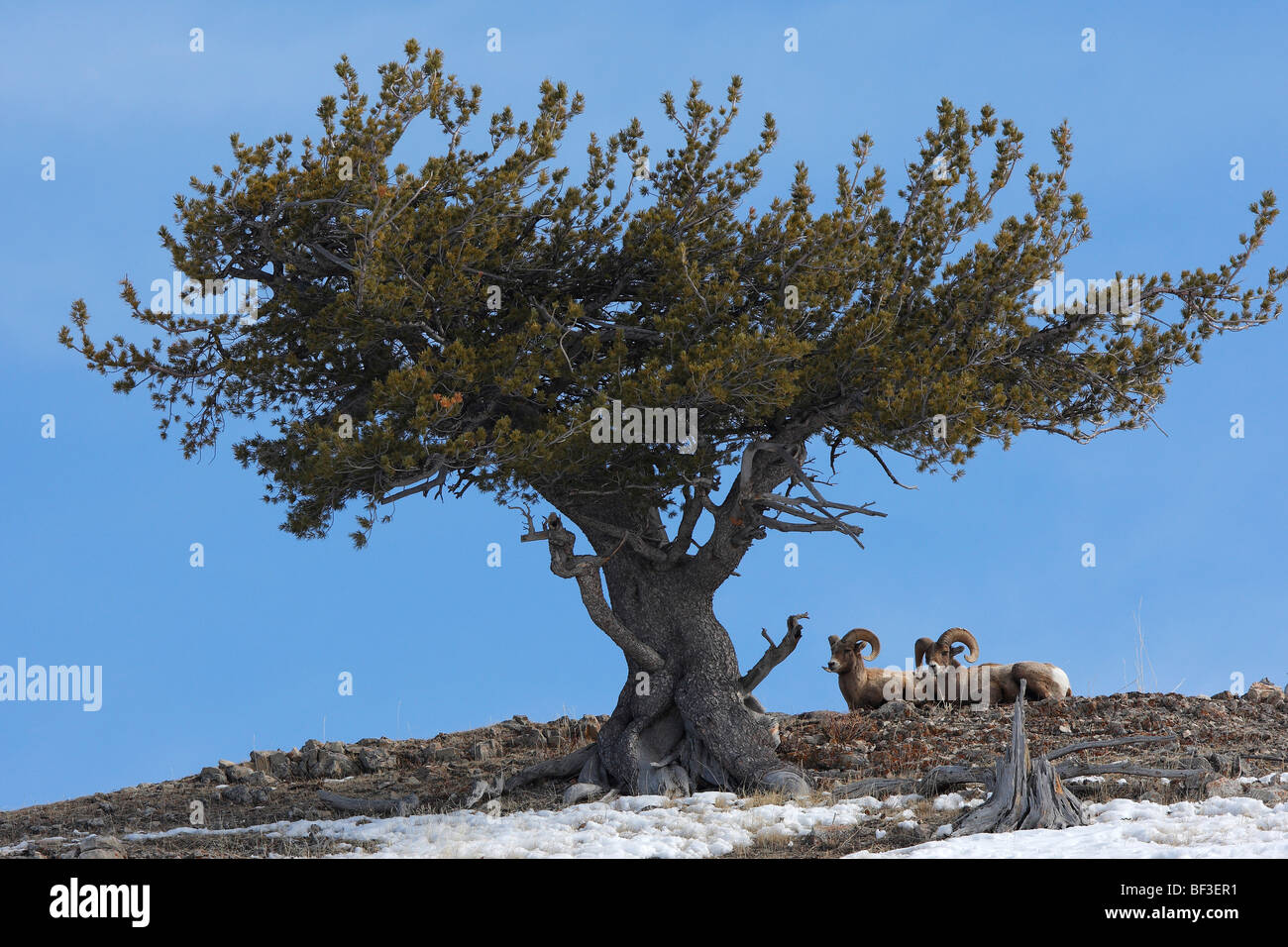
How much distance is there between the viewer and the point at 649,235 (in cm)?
1427

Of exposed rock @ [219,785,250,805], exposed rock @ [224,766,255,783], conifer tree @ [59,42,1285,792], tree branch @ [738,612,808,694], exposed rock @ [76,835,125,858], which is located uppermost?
conifer tree @ [59,42,1285,792]

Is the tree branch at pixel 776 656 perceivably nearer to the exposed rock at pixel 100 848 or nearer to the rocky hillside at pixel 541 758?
the rocky hillside at pixel 541 758

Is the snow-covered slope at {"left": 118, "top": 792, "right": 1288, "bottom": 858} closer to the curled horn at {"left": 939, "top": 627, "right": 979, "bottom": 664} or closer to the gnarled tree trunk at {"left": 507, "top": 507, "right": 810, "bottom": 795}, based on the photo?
the gnarled tree trunk at {"left": 507, "top": 507, "right": 810, "bottom": 795}

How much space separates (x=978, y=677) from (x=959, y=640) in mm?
695

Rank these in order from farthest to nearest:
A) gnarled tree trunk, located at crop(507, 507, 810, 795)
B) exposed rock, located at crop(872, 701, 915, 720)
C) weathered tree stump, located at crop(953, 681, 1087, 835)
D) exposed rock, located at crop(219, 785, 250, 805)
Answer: exposed rock, located at crop(872, 701, 915, 720)
exposed rock, located at crop(219, 785, 250, 805)
gnarled tree trunk, located at crop(507, 507, 810, 795)
weathered tree stump, located at crop(953, 681, 1087, 835)

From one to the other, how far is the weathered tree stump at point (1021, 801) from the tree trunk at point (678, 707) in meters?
3.85

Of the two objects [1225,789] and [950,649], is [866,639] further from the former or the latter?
[1225,789]

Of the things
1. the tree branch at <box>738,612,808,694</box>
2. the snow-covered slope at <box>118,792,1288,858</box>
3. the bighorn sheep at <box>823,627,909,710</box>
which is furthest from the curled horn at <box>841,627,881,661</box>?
the snow-covered slope at <box>118,792,1288,858</box>

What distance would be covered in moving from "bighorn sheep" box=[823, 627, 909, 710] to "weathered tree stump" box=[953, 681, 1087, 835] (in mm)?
7856

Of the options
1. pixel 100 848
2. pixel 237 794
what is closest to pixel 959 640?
pixel 237 794

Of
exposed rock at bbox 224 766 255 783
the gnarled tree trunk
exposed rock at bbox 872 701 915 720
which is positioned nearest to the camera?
the gnarled tree trunk

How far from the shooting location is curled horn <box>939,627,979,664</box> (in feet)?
65.6
